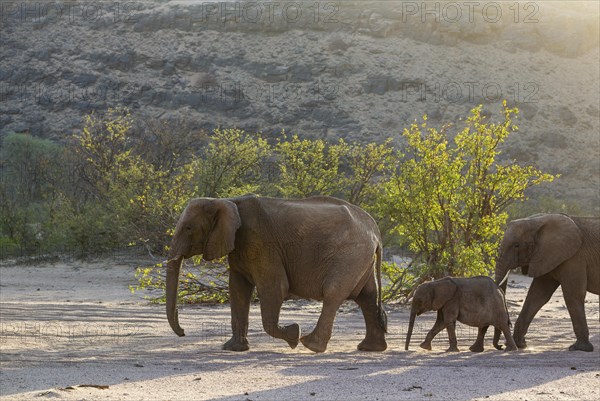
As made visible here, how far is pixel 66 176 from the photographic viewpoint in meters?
37.0

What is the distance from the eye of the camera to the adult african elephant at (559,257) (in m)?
11.3

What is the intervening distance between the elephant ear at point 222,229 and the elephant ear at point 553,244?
404 centimetres

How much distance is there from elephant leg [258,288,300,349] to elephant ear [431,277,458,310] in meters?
1.84

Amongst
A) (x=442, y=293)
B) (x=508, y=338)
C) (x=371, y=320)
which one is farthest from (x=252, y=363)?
(x=508, y=338)

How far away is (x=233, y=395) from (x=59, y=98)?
51583mm

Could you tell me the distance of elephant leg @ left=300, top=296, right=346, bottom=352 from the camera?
10.0 m

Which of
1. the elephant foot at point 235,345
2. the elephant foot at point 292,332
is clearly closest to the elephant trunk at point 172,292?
the elephant foot at point 235,345

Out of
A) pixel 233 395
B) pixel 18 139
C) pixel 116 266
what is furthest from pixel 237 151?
pixel 18 139

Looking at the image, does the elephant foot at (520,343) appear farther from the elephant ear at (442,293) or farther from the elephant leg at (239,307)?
the elephant leg at (239,307)

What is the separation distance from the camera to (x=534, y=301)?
1177cm

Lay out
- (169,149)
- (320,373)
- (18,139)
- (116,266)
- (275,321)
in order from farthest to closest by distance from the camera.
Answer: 1. (18,139)
2. (169,149)
3. (116,266)
4. (275,321)
5. (320,373)

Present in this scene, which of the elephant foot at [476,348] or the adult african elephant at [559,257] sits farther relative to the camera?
the adult african elephant at [559,257]

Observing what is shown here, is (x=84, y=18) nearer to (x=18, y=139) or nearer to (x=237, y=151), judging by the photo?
(x=18, y=139)

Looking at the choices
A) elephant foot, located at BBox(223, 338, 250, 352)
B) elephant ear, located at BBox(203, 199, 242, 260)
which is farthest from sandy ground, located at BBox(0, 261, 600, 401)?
elephant ear, located at BBox(203, 199, 242, 260)
